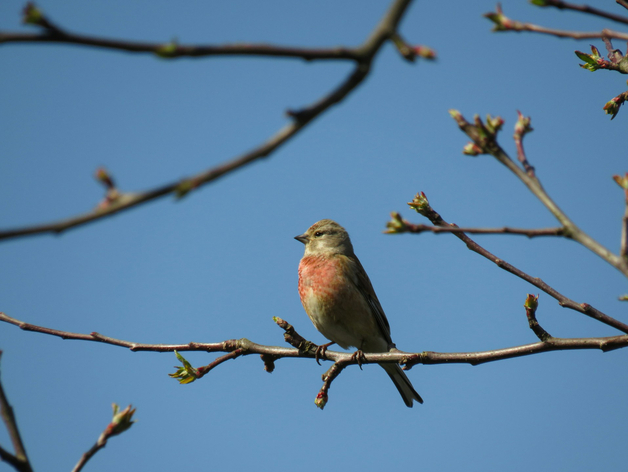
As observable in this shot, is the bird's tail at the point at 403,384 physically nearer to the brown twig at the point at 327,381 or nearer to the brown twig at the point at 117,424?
the brown twig at the point at 327,381

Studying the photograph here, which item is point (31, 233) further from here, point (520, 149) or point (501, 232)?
point (520, 149)

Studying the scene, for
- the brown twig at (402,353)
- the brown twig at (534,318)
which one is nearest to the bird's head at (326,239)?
the brown twig at (402,353)

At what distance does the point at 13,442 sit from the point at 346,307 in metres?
5.87

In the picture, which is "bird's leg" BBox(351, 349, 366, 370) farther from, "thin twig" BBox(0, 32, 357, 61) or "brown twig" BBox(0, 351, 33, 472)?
"thin twig" BBox(0, 32, 357, 61)

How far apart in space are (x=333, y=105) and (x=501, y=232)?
902mm

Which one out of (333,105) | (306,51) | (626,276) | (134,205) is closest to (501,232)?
(626,276)

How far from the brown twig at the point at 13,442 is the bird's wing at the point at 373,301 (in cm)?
620

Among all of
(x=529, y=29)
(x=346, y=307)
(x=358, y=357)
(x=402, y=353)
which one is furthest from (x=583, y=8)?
(x=346, y=307)

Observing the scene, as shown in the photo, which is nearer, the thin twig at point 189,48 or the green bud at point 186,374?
the thin twig at point 189,48

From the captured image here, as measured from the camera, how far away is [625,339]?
3693 mm

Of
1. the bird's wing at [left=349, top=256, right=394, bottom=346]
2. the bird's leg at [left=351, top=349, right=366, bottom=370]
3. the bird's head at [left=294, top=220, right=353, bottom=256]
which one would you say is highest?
the bird's head at [left=294, top=220, right=353, bottom=256]

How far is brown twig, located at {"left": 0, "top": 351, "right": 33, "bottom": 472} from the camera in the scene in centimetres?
243

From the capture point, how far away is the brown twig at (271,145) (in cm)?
171

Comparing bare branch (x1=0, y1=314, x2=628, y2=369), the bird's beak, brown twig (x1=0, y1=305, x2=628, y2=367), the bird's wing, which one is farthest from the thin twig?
the bird's beak
